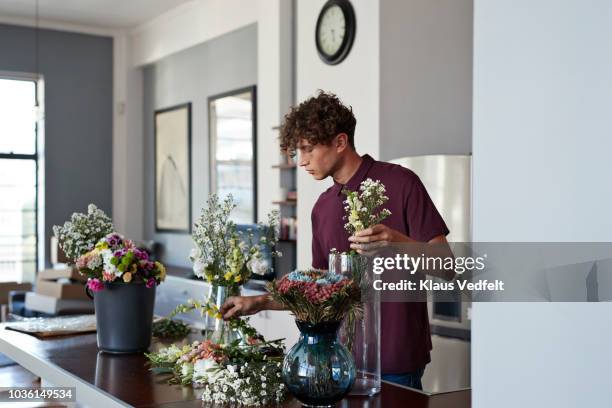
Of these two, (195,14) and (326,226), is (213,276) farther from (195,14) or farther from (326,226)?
(195,14)

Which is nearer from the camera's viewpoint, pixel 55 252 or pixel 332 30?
pixel 332 30

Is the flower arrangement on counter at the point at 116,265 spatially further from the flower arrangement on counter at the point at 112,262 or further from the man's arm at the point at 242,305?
the man's arm at the point at 242,305

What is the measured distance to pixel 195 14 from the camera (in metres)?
7.40

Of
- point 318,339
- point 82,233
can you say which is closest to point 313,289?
point 318,339

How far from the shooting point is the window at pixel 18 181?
8.28 m

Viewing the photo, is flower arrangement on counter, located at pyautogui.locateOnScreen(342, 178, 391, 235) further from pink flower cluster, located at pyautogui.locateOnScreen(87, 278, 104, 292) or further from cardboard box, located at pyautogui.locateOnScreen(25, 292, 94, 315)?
cardboard box, located at pyautogui.locateOnScreen(25, 292, 94, 315)

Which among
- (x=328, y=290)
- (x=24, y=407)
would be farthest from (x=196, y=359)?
(x=24, y=407)

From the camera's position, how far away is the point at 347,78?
4.81m

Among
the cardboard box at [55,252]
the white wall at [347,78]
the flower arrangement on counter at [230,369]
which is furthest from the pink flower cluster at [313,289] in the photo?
the cardboard box at [55,252]

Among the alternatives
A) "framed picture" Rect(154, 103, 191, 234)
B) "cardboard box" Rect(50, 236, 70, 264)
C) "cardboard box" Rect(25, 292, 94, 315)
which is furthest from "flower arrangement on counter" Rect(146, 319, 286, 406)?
"framed picture" Rect(154, 103, 191, 234)

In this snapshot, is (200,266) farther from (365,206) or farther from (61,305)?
(61,305)

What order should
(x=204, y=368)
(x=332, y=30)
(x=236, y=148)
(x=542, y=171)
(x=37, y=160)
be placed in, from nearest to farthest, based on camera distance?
(x=542, y=171) → (x=204, y=368) → (x=332, y=30) → (x=236, y=148) → (x=37, y=160)

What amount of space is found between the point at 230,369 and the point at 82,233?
1.21m

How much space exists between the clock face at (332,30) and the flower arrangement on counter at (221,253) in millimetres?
2686
